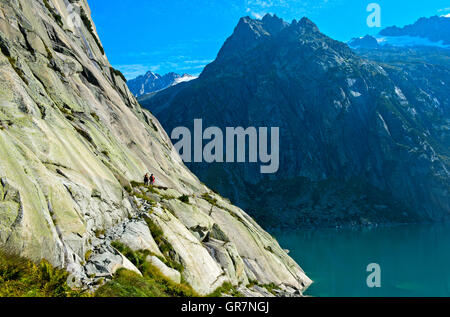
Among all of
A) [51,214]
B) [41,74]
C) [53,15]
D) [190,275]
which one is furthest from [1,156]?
Answer: [53,15]

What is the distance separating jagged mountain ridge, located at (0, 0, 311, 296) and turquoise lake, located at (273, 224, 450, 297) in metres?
20.2

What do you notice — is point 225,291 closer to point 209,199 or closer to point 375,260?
point 209,199

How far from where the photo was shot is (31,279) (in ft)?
36.7

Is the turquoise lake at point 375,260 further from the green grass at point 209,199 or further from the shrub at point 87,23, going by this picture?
the shrub at point 87,23

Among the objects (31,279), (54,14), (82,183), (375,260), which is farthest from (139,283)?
(375,260)

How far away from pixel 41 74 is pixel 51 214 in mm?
20764

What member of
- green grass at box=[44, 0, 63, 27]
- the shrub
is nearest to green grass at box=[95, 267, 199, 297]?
green grass at box=[44, 0, 63, 27]

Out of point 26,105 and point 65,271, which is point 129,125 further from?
point 65,271

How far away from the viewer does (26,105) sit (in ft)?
67.1

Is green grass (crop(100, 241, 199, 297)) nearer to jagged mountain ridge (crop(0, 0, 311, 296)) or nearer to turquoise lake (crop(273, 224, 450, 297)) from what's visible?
jagged mountain ridge (crop(0, 0, 311, 296))

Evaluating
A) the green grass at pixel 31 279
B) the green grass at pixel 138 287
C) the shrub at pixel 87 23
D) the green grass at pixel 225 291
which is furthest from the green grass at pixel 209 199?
the shrub at pixel 87 23

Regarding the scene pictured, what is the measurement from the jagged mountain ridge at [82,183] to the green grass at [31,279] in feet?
1.97

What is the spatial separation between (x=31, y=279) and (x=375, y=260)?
8816 cm

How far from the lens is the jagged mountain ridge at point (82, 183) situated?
46.3ft
